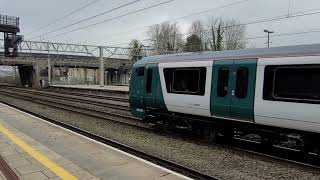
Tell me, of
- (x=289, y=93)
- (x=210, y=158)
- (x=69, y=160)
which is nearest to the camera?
(x=69, y=160)

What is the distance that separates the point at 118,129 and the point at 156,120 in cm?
162

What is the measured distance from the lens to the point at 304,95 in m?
9.05

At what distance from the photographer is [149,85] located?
47.2 feet

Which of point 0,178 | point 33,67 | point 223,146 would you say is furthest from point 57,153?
point 33,67

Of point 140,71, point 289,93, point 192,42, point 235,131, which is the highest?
point 192,42

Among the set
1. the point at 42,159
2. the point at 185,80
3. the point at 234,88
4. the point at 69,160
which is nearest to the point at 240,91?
the point at 234,88

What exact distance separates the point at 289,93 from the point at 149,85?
603 cm

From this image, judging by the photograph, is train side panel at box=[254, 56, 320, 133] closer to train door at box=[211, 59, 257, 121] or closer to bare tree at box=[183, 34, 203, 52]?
train door at box=[211, 59, 257, 121]

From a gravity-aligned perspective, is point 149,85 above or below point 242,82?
below

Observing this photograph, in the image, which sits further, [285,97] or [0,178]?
[285,97]

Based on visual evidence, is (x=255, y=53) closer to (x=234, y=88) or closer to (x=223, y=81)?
(x=234, y=88)

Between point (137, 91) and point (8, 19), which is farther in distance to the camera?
point (8, 19)

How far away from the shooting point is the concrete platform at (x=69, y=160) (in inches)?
309

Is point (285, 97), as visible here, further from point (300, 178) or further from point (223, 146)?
point (223, 146)
